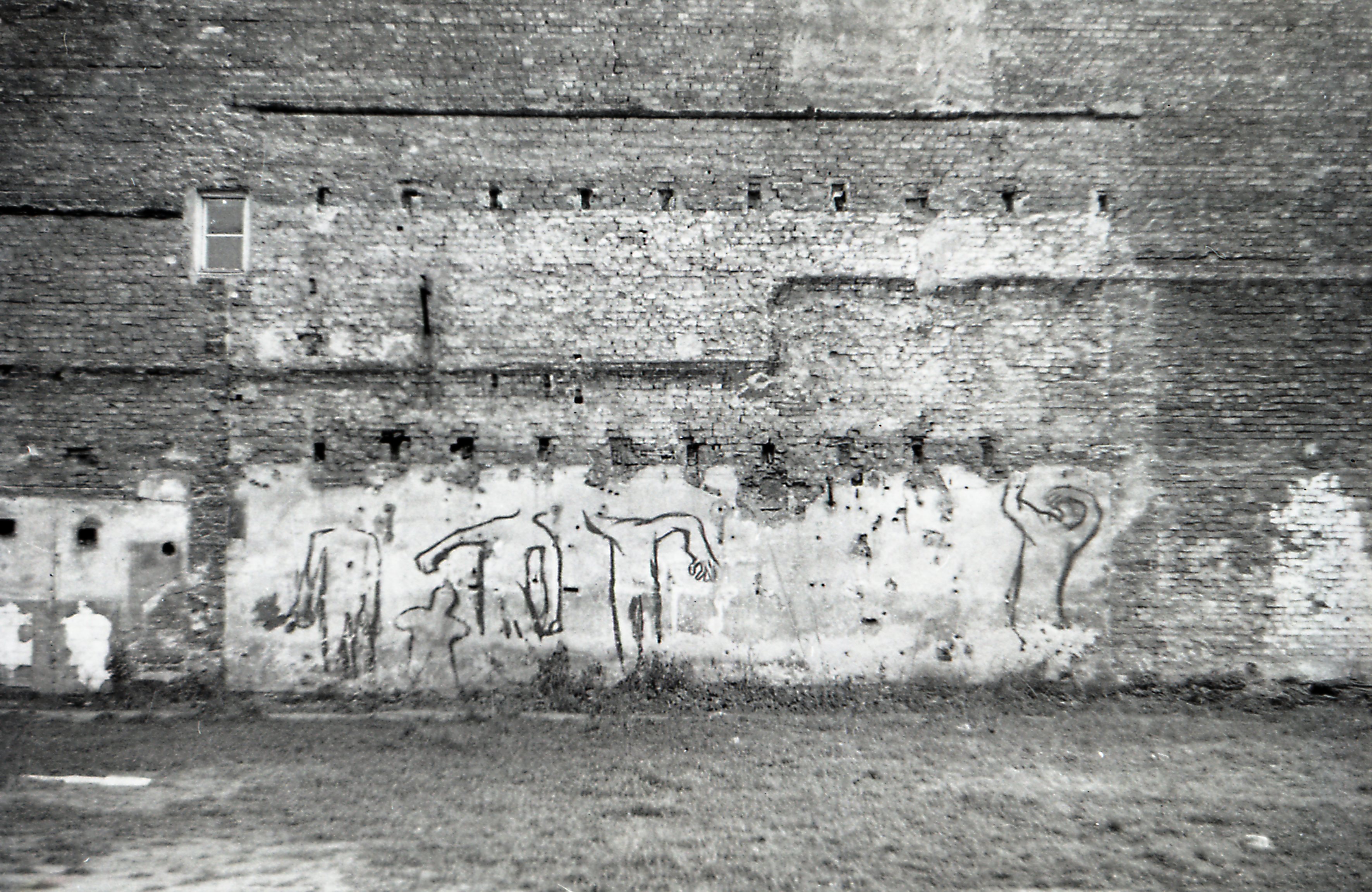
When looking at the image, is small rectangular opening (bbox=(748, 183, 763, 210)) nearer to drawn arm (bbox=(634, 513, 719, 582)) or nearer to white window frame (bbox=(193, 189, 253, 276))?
drawn arm (bbox=(634, 513, 719, 582))

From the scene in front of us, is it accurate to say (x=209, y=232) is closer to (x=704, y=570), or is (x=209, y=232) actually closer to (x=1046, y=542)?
(x=704, y=570)

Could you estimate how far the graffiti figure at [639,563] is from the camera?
604cm

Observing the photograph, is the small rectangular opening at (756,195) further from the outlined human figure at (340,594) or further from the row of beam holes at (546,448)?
the outlined human figure at (340,594)

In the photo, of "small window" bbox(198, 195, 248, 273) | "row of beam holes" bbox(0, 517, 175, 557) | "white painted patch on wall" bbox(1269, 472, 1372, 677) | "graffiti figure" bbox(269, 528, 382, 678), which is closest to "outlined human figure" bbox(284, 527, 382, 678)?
"graffiti figure" bbox(269, 528, 382, 678)

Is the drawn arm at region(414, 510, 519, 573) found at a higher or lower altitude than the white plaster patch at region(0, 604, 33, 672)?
higher

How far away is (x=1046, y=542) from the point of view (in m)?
6.06

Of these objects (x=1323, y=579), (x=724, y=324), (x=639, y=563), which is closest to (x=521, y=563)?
(x=639, y=563)

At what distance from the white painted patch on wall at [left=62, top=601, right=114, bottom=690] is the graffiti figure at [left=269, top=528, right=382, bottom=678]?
1472mm

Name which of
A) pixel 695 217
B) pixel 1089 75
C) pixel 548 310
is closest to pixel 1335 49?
pixel 1089 75

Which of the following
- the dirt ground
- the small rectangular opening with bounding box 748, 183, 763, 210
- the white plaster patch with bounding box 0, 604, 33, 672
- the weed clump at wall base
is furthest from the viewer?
the small rectangular opening with bounding box 748, 183, 763, 210

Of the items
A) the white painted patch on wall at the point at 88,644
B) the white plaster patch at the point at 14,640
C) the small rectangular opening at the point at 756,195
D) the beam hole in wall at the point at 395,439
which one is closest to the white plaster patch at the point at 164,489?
the white painted patch on wall at the point at 88,644

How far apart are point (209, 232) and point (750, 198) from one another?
4.57 meters

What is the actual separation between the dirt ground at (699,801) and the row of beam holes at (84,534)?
136 cm

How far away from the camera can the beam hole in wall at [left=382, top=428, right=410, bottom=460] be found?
6008 millimetres
